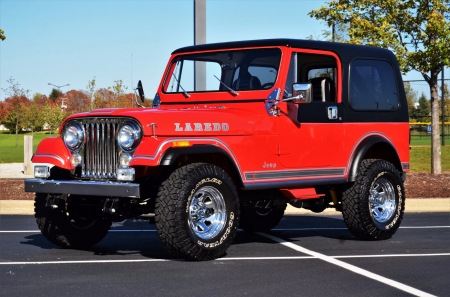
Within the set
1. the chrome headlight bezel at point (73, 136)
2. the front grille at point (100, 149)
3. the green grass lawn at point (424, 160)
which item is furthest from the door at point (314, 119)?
the green grass lawn at point (424, 160)

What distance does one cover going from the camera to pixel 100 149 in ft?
26.7

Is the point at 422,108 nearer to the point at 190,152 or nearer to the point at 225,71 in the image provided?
the point at 225,71

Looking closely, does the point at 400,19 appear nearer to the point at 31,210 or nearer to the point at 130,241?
the point at 31,210

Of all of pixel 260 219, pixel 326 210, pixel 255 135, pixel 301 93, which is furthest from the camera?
pixel 326 210

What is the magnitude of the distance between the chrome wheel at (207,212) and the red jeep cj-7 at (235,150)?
0.01m

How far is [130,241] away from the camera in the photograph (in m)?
9.77

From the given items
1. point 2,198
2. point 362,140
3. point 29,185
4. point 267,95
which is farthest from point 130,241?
point 2,198

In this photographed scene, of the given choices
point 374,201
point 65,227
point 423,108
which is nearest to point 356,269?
point 374,201

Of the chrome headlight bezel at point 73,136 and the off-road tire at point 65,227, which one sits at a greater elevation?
the chrome headlight bezel at point 73,136

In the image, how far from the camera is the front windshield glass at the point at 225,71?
30.2 feet

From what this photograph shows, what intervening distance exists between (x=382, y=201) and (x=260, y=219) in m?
1.64

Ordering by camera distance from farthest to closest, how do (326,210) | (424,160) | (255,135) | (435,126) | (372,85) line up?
1. (424,160)
2. (435,126)
3. (326,210)
4. (372,85)
5. (255,135)

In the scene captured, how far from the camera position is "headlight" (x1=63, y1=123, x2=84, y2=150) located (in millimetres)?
8328

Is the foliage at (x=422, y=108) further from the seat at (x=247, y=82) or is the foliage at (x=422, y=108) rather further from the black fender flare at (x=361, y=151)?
the seat at (x=247, y=82)
